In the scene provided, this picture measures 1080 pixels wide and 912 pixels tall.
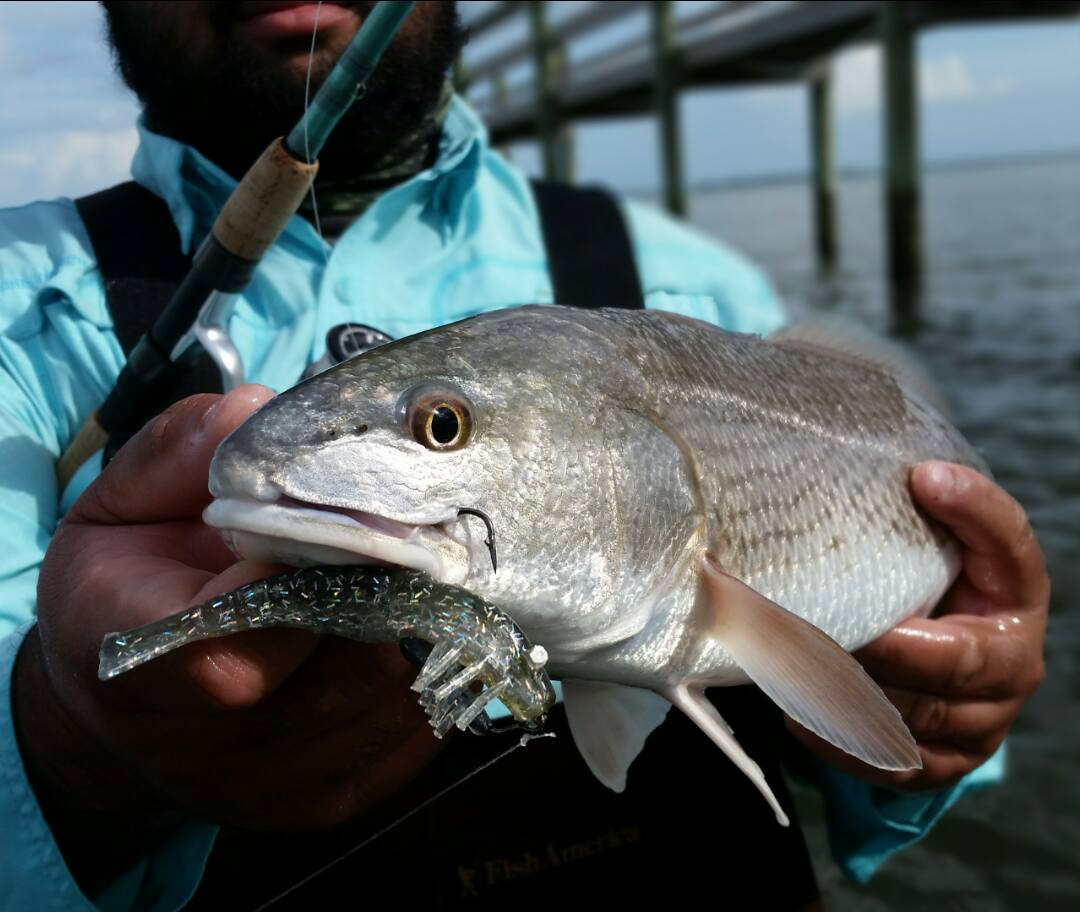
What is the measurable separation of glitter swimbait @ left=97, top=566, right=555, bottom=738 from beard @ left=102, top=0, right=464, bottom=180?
1350 millimetres


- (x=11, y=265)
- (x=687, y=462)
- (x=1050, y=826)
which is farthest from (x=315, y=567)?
(x=1050, y=826)

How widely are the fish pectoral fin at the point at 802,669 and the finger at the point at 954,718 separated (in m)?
0.50

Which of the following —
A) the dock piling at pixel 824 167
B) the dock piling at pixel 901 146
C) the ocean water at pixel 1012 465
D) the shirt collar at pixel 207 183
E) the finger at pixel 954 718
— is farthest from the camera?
the dock piling at pixel 824 167

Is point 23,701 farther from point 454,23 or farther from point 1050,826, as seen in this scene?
point 1050,826

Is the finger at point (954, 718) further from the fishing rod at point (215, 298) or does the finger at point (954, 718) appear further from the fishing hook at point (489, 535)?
the fishing rod at point (215, 298)

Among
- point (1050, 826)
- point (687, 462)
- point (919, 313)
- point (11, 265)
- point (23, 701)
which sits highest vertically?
point (11, 265)

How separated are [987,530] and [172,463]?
128 centimetres

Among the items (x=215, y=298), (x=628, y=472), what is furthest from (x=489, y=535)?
(x=215, y=298)

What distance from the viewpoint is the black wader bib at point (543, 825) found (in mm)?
1837

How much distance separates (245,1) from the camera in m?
2.05

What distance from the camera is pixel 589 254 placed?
6.96ft

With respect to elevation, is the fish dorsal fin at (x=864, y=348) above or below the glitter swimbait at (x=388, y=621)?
below

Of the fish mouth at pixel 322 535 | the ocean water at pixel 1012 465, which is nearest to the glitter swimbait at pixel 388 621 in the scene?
the fish mouth at pixel 322 535

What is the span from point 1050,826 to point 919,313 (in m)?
10.4
